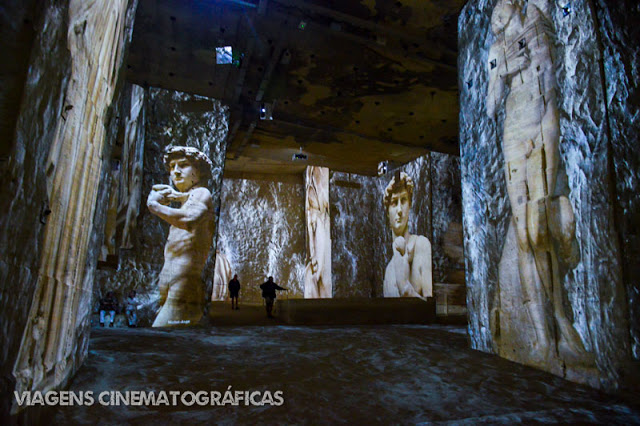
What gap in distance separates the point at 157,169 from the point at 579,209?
692cm

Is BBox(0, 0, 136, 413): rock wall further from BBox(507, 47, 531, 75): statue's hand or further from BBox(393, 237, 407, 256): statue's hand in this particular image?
BBox(393, 237, 407, 256): statue's hand

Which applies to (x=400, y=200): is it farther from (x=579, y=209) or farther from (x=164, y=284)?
(x=579, y=209)

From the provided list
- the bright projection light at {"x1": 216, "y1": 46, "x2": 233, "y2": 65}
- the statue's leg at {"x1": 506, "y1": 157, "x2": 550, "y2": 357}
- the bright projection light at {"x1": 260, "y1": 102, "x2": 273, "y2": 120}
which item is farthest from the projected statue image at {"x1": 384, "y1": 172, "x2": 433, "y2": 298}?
the statue's leg at {"x1": 506, "y1": 157, "x2": 550, "y2": 357}

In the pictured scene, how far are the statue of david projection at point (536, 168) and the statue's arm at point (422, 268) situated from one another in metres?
6.51

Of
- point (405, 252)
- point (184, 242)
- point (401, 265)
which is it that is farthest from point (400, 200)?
point (184, 242)

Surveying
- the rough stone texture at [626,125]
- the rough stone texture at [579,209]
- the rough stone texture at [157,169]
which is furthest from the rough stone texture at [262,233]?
the rough stone texture at [626,125]

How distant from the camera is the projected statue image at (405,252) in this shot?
9.14 m

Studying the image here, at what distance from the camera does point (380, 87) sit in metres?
6.08

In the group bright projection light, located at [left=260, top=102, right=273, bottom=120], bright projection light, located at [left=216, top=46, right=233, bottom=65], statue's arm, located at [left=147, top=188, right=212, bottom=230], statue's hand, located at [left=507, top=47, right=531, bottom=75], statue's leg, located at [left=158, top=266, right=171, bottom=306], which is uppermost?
bright projection light, located at [left=216, top=46, right=233, bottom=65]

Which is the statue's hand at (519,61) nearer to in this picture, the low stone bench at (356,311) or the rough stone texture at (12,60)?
the rough stone texture at (12,60)

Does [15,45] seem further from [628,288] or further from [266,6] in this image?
[266,6]

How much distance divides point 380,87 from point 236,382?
519 centimetres

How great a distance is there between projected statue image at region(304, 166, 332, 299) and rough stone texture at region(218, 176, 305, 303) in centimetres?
131

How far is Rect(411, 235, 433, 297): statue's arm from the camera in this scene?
Answer: 9.05 metres
